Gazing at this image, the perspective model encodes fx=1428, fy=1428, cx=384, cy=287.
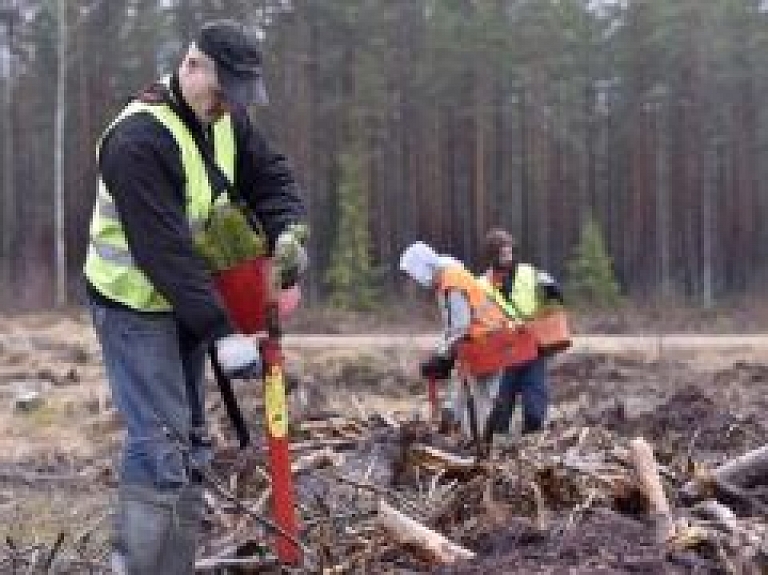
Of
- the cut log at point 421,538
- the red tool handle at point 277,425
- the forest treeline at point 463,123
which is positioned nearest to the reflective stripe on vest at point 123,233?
the red tool handle at point 277,425

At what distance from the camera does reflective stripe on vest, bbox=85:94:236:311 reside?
4445 mm

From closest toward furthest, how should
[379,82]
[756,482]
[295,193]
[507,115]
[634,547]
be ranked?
[634,547] → [295,193] → [756,482] → [379,82] → [507,115]

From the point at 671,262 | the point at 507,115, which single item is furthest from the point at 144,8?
the point at 671,262

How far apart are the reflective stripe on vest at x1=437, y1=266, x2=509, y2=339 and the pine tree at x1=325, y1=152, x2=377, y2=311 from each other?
27.1m

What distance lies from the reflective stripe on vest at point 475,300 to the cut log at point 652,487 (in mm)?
3707

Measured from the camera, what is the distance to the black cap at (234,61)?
14.3 feet

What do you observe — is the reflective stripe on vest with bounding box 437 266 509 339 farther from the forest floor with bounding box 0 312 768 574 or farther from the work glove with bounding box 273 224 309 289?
the work glove with bounding box 273 224 309 289

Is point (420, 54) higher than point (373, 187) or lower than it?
higher

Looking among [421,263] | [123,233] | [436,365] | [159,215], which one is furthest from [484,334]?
[159,215]

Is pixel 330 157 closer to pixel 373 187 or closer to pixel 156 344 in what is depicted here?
pixel 373 187

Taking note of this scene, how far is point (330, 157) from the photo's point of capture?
42250mm

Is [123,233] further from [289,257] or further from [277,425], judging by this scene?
[277,425]

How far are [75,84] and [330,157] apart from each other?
7.76m

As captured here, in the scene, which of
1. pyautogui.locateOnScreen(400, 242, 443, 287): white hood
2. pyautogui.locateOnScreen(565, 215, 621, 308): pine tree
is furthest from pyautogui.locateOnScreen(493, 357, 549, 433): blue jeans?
pyautogui.locateOnScreen(565, 215, 621, 308): pine tree
